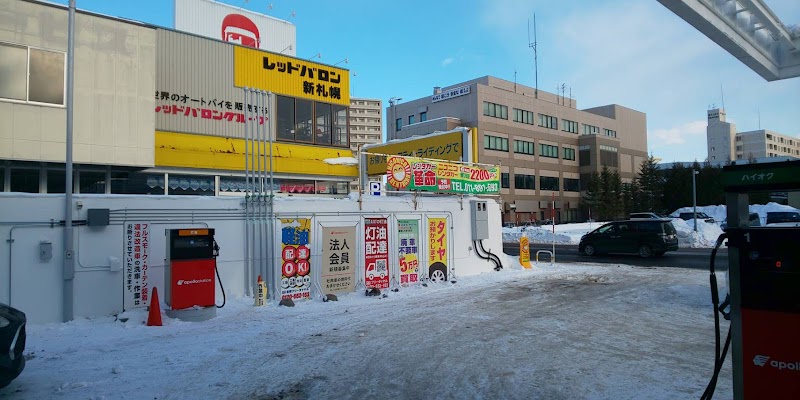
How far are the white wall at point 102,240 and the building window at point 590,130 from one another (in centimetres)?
7593

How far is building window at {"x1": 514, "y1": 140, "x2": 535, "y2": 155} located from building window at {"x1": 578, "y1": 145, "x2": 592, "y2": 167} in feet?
38.0

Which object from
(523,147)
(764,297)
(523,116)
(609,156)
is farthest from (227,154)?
(609,156)

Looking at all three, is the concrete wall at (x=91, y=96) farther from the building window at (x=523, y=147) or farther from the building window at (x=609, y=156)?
the building window at (x=609, y=156)

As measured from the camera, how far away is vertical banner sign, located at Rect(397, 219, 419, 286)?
13922 millimetres

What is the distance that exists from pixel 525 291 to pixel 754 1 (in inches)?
324

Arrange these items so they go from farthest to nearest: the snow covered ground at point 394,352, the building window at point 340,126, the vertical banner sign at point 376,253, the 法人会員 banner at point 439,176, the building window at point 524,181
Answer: the building window at point 524,181 < the building window at point 340,126 < the 法人会員 banner at point 439,176 < the vertical banner sign at point 376,253 < the snow covered ground at point 394,352

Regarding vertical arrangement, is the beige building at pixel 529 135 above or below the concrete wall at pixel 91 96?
above

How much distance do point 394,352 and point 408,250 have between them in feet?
22.5

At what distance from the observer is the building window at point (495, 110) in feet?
215

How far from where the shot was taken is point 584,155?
78438mm

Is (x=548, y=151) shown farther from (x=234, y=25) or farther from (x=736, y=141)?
(x=736, y=141)

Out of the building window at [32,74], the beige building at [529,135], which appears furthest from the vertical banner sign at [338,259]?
the beige building at [529,135]

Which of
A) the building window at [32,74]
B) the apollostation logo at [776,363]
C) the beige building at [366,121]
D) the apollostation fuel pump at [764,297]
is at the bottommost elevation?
the apollostation logo at [776,363]

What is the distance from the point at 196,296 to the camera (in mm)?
9414
